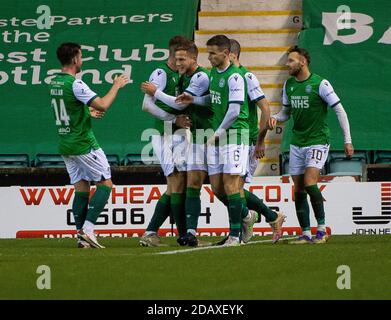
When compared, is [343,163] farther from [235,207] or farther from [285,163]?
[235,207]

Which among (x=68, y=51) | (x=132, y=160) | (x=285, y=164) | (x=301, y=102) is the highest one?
(x=68, y=51)

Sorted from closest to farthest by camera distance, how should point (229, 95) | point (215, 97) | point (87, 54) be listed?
1. point (229, 95)
2. point (215, 97)
3. point (87, 54)

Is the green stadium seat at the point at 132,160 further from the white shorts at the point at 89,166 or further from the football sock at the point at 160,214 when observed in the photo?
the white shorts at the point at 89,166

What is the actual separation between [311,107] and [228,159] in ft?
4.22

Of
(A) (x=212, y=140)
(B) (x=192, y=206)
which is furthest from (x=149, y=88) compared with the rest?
(B) (x=192, y=206)

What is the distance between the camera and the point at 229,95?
12.2m

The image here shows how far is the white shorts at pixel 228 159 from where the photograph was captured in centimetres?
1227

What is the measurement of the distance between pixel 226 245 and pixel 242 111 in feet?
4.66

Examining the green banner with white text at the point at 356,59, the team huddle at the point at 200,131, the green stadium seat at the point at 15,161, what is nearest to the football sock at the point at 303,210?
the team huddle at the point at 200,131

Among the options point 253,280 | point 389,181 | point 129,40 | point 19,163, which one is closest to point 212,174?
point 253,280

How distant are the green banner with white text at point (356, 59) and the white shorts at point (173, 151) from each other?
21.5ft

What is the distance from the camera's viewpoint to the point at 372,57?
20.7 metres
